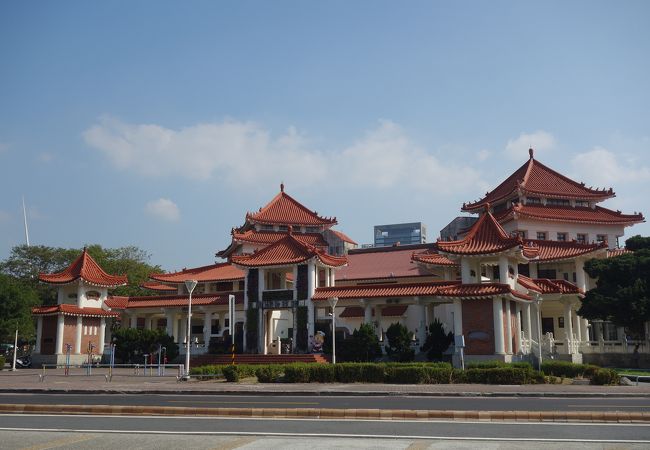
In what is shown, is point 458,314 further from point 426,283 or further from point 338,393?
point 338,393

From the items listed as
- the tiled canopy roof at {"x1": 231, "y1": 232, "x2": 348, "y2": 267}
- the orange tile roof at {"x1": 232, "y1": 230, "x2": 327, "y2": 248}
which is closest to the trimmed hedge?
the tiled canopy roof at {"x1": 231, "y1": 232, "x2": 348, "y2": 267}

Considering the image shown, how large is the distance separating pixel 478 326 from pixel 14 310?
118ft

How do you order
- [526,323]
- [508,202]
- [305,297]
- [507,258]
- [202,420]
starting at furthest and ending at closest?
1. [508,202]
2. [305,297]
3. [526,323]
4. [507,258]
5. [202,420]

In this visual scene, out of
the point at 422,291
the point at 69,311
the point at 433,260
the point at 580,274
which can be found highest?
the point at 433,260

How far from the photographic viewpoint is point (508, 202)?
54.0 m

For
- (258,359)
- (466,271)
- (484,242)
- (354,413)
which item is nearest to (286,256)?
(258,359)

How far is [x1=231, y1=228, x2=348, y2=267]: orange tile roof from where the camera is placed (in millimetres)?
41812

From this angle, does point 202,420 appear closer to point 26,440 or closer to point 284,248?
point 26,440

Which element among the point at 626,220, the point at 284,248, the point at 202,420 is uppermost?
the point at 626,220

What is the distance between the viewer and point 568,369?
28406 mm

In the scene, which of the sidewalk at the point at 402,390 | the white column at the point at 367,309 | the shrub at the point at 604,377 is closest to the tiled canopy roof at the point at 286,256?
the white column at the point at 367,309

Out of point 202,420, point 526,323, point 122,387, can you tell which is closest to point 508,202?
point 526,323

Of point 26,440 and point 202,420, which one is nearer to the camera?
point 26,440

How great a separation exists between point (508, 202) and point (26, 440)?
48.0 metres
